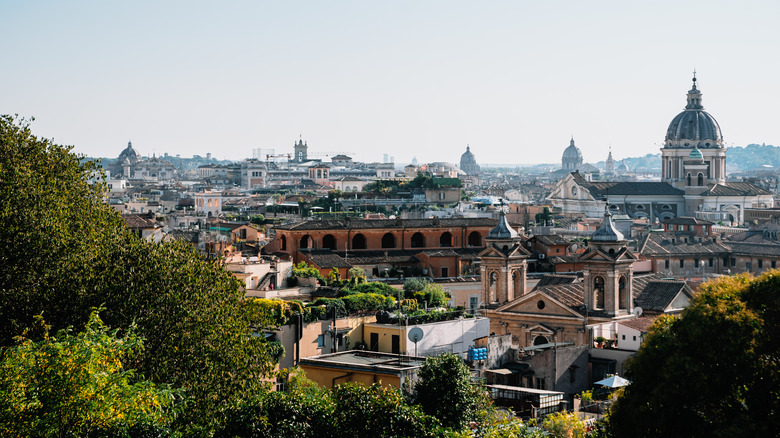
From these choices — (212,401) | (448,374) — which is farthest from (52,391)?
(448,374)

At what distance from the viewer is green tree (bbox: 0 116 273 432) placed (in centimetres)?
2091

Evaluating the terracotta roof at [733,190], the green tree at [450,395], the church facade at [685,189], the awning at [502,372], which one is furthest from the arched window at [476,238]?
the terracotta roof at [733,190]

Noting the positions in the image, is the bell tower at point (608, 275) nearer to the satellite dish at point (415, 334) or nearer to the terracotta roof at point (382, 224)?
the satellite dish at point (415, 334)

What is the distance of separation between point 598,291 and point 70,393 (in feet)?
67.7

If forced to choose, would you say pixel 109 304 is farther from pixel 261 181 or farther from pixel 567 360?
pixel 261 181

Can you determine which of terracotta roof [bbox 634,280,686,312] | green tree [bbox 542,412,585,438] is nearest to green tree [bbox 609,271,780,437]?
green tree [bbox 542,412,585,438]

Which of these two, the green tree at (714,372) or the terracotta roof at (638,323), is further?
the terracotta roof at (638,323)

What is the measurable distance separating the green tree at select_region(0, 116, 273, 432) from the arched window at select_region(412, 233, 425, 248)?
2822 cm

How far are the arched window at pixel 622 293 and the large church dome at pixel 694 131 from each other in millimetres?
85000

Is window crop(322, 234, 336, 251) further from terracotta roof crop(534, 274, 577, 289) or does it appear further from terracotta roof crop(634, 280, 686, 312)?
terracotta roof crop(634, 280, 686, 312)

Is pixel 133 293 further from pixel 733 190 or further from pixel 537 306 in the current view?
pixel 733 190

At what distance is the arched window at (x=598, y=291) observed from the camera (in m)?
34.8

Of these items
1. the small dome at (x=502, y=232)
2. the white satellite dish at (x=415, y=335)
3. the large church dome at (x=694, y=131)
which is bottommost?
the white satellite dish at (x=415, y=335)

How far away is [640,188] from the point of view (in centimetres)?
11088
